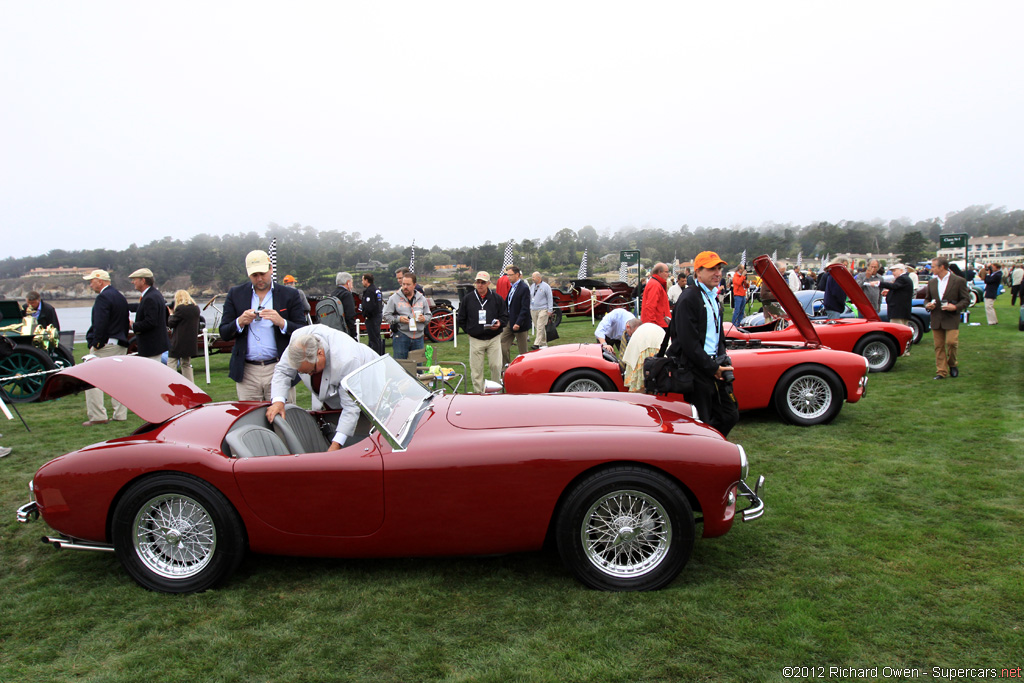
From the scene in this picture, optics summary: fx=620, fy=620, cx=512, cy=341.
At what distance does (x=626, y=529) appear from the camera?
127 inches

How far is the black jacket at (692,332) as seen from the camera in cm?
454

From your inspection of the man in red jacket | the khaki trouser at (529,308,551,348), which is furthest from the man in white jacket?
the khaki trouser at (529,308,551,348)

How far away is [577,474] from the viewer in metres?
3.22

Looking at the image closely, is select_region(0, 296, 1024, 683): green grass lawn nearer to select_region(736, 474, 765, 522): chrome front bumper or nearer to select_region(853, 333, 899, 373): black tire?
select_region(736, 474, 765, 522): chrome front bumper

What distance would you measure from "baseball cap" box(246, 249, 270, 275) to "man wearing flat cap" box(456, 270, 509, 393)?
119 inches

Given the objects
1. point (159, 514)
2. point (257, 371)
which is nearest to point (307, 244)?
point (257, 371)

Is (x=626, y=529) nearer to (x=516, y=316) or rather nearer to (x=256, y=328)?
(x=256, y=328)

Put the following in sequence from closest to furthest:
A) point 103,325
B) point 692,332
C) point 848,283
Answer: point 692,332, point 103,325, point 848,283

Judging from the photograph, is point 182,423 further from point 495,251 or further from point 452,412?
point 495,251

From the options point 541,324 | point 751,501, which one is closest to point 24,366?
point 541,324

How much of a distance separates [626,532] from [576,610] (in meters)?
0.46

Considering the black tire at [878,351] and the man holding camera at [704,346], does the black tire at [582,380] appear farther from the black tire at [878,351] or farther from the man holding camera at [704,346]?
the black tire at [878,351]

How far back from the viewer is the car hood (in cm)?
353

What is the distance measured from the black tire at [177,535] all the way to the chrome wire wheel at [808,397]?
5658 mm
